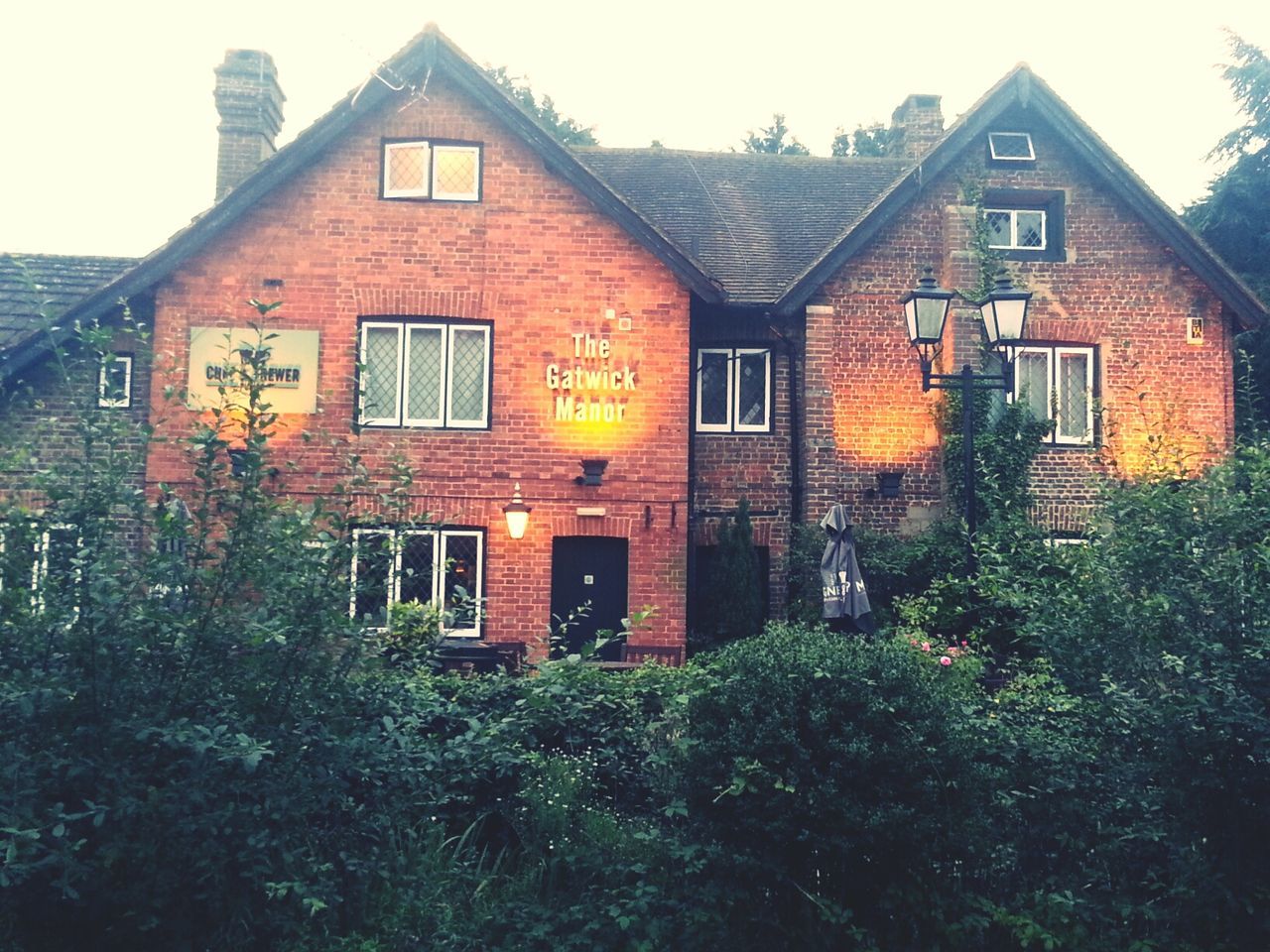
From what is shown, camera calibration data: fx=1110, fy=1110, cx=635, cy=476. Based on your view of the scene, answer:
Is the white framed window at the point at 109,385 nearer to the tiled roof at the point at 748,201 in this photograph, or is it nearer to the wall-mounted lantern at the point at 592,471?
the wall-mounted lantern at the point at 592,471

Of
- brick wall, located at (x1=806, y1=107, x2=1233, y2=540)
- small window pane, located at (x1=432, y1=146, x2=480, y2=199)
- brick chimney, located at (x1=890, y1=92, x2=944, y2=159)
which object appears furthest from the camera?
brick chimney, located at (x1=890, y1=92, x2=944, y2=159)

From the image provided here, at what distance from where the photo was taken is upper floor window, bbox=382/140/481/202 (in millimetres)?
15266

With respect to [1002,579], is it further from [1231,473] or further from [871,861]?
[871,861]

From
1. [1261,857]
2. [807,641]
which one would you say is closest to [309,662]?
[807,641]

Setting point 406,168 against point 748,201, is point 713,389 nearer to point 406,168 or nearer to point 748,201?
point 748,201

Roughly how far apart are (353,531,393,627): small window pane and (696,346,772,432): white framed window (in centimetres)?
1106

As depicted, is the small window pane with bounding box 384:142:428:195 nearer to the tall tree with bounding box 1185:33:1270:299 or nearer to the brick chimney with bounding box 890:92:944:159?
the brick chimney with bounding box 890:92:944:159

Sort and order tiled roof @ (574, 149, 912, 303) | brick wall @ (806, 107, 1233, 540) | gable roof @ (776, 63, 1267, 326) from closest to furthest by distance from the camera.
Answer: brick wall @ (806, 107, 1233, 540), gable roof @ (776, 63, 1267, 326), tiled roof @ (574, 149, 912, 303)

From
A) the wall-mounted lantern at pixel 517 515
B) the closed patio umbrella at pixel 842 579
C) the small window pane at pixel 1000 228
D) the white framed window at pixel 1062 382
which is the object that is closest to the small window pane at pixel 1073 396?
the white framed window at pixel 1062 382

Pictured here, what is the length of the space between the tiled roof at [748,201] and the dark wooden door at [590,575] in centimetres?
399

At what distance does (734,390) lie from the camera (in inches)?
661

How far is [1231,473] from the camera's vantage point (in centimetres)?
663

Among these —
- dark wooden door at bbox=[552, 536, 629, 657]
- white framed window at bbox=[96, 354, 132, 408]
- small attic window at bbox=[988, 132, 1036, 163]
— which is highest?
small attic window at bbox=[988, 132, 1036, 163]

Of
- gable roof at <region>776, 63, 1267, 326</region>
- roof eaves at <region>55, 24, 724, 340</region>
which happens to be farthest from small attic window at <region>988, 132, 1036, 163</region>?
roof eaves at <region>55, 24, 724, 340</region>
